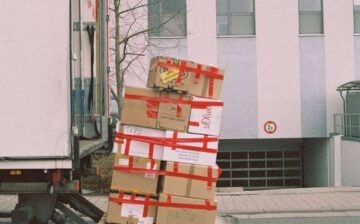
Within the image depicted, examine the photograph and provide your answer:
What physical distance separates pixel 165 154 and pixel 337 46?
16850 mm

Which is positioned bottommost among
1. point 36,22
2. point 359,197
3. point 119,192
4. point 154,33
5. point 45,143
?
point 359,197

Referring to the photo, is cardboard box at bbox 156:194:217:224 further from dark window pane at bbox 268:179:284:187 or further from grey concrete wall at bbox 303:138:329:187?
dark window pane at bbox 268:179:284:187

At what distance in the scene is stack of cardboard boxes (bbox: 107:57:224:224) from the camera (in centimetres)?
600

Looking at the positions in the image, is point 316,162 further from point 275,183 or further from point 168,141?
point 168,141

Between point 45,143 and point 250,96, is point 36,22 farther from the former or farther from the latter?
point 250,96

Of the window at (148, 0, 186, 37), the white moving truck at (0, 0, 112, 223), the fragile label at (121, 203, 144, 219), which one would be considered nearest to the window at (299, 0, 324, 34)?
the window at (148, 0, 186, 37)

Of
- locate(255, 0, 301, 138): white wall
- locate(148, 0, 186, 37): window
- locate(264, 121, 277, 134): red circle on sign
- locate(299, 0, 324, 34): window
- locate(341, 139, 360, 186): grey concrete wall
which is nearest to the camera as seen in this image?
locate(341, 139, 360, 186): grey concrete wall

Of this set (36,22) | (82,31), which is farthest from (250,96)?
(36,22)

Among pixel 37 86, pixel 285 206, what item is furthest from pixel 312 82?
pixel 37 86

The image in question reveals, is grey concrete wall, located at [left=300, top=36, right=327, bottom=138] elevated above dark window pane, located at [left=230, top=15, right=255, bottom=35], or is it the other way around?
dark window pane, located at [left=230, top=15, right=255, bottom=35]

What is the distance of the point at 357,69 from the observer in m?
21.3

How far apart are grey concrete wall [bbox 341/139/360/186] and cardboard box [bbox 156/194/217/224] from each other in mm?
13695

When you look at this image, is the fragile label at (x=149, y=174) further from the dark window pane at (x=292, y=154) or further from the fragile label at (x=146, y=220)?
the dark window pane at (x=292, y=154)

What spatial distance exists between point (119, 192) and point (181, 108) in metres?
1.16
